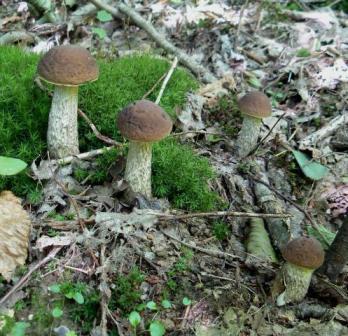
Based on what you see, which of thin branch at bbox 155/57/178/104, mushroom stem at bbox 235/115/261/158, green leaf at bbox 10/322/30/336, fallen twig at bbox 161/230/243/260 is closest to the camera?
green leaf at bbox 10/322/30/336

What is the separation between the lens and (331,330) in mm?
3076

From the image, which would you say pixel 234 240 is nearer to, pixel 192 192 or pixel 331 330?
pixel 192 192

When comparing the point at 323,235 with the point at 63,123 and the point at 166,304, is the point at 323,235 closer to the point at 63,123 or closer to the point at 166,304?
the point at 166,304

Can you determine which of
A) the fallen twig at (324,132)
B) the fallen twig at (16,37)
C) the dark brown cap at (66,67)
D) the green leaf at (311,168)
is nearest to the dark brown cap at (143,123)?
the dark brown cap at (66,67)

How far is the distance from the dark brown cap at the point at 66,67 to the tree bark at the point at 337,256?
242cm

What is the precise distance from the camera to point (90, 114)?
14.4 feet

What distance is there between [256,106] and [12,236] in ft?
9.54

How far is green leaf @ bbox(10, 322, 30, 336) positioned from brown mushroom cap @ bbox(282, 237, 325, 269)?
1925mm

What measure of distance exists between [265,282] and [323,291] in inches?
18.7

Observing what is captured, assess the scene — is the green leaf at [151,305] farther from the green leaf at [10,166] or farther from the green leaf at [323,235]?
the green leaf at [323,235]

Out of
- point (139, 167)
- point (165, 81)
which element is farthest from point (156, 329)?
point (165, 81)

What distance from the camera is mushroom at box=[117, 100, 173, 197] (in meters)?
3.27

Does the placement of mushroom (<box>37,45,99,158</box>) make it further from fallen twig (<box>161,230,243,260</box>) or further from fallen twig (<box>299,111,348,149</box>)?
fallen twig (<box>299,111,348,149</box>)

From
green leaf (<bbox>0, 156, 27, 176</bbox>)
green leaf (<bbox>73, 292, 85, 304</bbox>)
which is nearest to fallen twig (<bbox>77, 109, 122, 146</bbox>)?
green leaf (<bbox>0, 156, 27, 176</bbox>)
